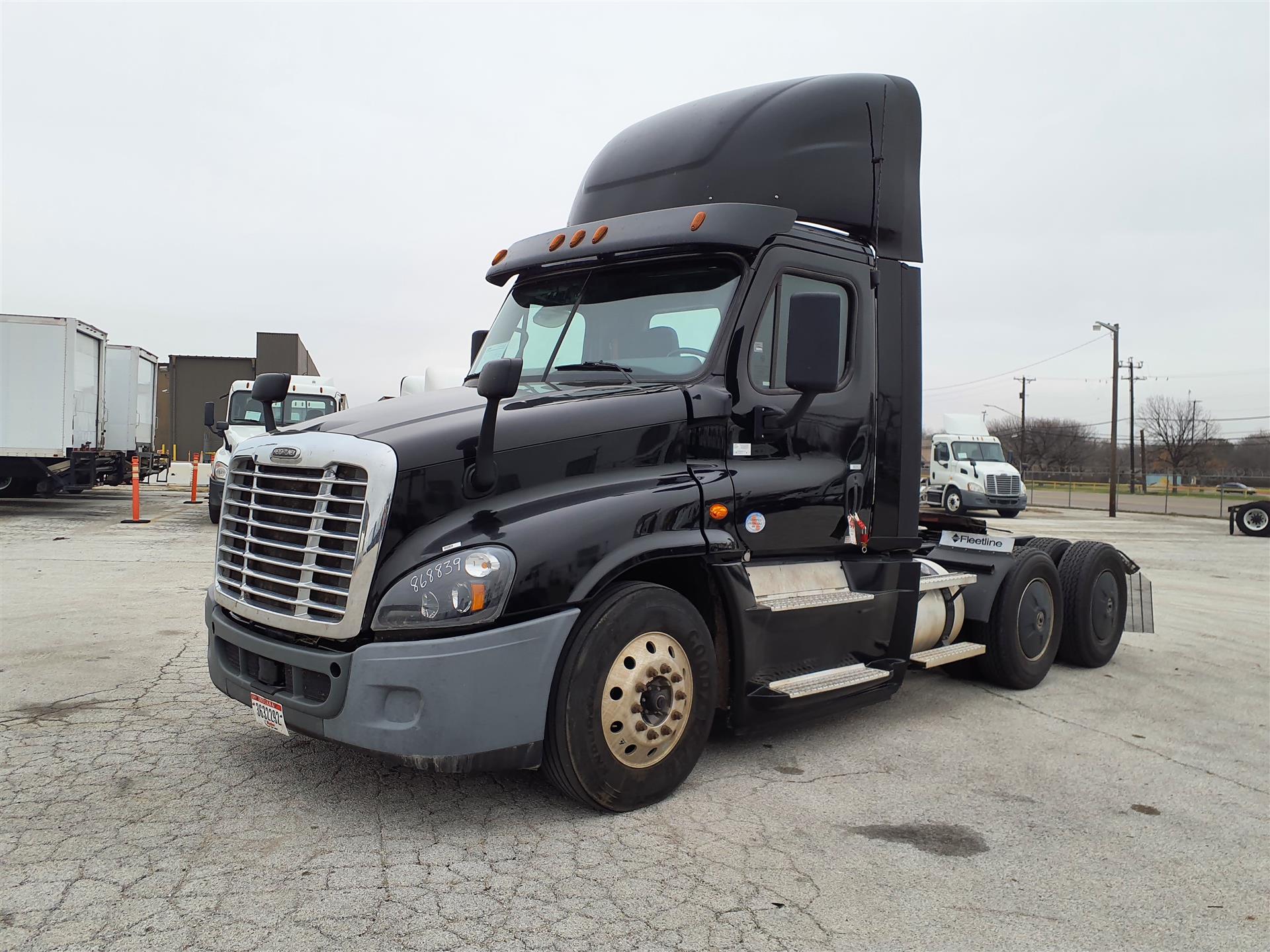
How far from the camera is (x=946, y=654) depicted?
607 centimetres

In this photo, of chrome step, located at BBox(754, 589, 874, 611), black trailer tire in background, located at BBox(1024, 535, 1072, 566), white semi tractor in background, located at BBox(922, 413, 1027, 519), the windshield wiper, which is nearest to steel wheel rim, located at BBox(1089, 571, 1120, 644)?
black trailer tire in background, located at BBox(1024, 535, 1072, 566)

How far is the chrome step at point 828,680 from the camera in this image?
15.4 ft

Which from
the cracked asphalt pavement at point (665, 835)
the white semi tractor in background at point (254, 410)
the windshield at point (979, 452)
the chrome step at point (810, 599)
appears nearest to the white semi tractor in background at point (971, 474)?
the windshield at point (979, 452)

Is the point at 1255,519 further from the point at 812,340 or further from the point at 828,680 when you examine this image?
the point at 812,340

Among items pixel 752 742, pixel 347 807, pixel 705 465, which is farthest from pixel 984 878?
pixel 347 807

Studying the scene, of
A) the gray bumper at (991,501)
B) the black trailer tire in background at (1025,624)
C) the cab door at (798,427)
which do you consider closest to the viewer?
the cab door at (798,427)

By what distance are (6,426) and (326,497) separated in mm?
17654

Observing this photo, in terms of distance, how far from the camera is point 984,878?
3.68m

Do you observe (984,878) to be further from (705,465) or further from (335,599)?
(335,599)

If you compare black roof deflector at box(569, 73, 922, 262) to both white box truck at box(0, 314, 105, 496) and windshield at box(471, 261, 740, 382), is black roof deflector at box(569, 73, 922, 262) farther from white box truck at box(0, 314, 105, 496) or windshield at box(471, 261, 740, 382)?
white box truck at box(0, 314, 105, 496)

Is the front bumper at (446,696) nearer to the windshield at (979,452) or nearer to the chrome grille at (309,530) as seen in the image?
the chrome grille at (309,530)

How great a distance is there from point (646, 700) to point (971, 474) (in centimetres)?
2905

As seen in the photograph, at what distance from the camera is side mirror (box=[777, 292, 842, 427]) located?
4.49 metres

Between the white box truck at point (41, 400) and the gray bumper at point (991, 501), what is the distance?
24762 mm
